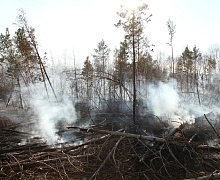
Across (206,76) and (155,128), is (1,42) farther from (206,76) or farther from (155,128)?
(206,76)

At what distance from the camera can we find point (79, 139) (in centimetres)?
861

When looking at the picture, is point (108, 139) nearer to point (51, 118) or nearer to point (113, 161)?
point (113, 161)

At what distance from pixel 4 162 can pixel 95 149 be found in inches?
111

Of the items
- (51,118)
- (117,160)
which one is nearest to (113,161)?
(117,160)

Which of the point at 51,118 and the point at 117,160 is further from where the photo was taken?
the point at 51,118

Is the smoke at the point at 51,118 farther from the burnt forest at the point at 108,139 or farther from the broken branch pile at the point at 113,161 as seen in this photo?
the broken branch pile at the point at 113,161

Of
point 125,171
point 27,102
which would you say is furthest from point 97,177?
point 27,102

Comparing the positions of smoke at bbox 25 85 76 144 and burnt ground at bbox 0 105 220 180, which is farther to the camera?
smoke at bbox 25 85 76 144

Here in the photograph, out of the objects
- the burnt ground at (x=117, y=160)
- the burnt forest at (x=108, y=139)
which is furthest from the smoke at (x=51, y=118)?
the burnt ground at (x=117, y=160)

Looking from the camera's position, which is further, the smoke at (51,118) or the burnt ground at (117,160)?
the smoke at (51,118)

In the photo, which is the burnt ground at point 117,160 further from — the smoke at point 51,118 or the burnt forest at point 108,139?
the smoke at point 51,118

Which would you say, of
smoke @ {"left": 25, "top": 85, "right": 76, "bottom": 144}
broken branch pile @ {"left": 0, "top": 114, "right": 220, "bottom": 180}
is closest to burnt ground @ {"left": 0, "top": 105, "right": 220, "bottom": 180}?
broken branch pile @ {"left": 0, "top": 114, "right": 220, "bottom": 180}

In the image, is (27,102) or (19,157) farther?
(27,102)

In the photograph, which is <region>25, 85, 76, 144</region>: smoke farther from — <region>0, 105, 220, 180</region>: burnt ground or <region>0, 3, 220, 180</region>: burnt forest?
<region>0, 105, 220, 180</region>: burnt ground
